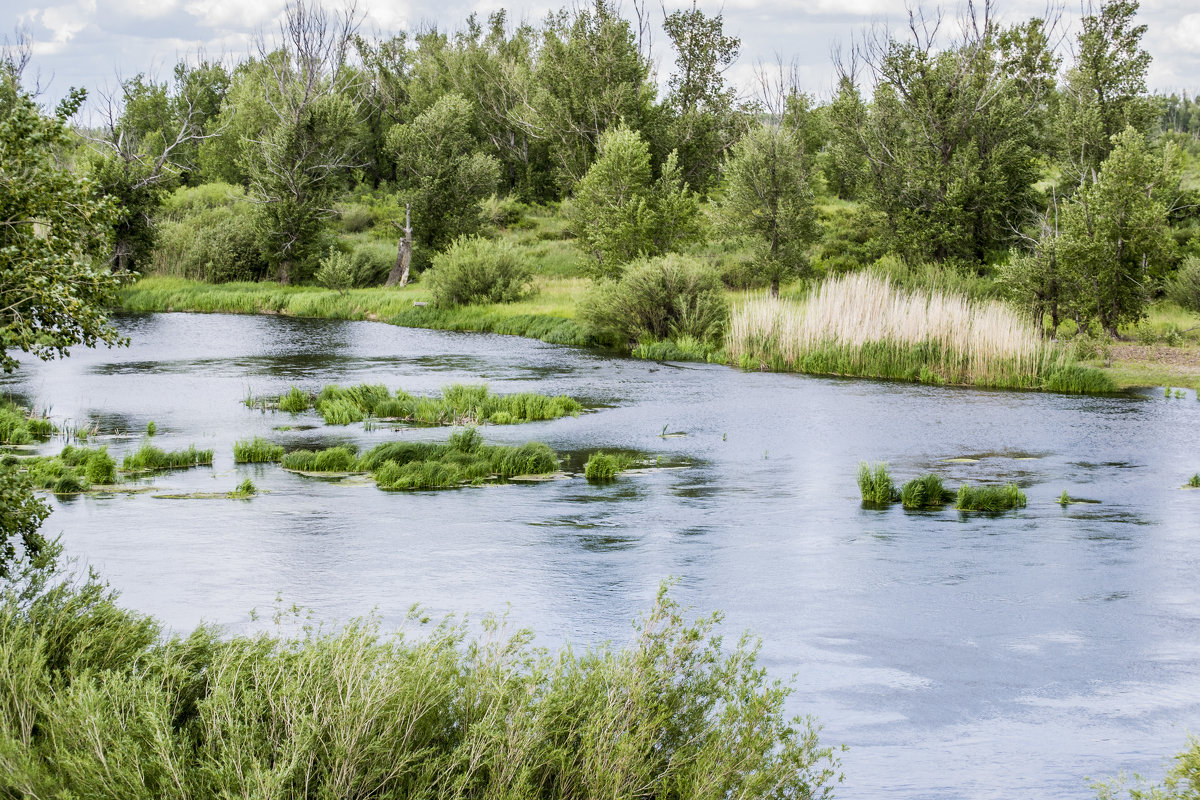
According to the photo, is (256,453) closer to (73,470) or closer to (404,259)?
(73,470)

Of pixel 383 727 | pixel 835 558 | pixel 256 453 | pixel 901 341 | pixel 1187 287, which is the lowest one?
pixel 835 558

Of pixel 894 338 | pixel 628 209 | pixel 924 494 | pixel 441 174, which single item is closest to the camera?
pixel 924 494

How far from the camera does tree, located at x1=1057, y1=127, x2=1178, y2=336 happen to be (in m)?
29.3

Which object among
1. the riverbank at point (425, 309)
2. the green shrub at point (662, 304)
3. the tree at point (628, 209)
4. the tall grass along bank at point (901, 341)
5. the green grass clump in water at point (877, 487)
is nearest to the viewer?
the green grass clump in water at point (877, 487)

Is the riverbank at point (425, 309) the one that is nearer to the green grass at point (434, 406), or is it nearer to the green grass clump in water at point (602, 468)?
the green grass at point (434, 406)

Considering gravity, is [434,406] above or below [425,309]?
below

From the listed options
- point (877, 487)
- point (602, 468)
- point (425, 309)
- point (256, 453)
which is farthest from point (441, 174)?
point (877, 487)

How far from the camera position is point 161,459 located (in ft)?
55.2

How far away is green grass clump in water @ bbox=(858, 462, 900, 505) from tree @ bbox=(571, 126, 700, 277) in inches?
1082

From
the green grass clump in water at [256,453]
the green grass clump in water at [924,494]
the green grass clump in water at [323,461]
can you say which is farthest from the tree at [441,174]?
the green grass clump in water at [924,494]

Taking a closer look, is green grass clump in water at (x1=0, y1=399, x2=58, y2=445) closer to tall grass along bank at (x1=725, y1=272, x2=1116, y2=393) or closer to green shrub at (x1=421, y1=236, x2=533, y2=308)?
tall grass along bank at (x1=725, y1=272, x2=1116, y2=393)

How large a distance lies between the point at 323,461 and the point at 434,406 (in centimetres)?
492

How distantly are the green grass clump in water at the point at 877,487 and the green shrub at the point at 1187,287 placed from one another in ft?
78.3

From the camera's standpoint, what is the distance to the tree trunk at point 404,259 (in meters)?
51.9
